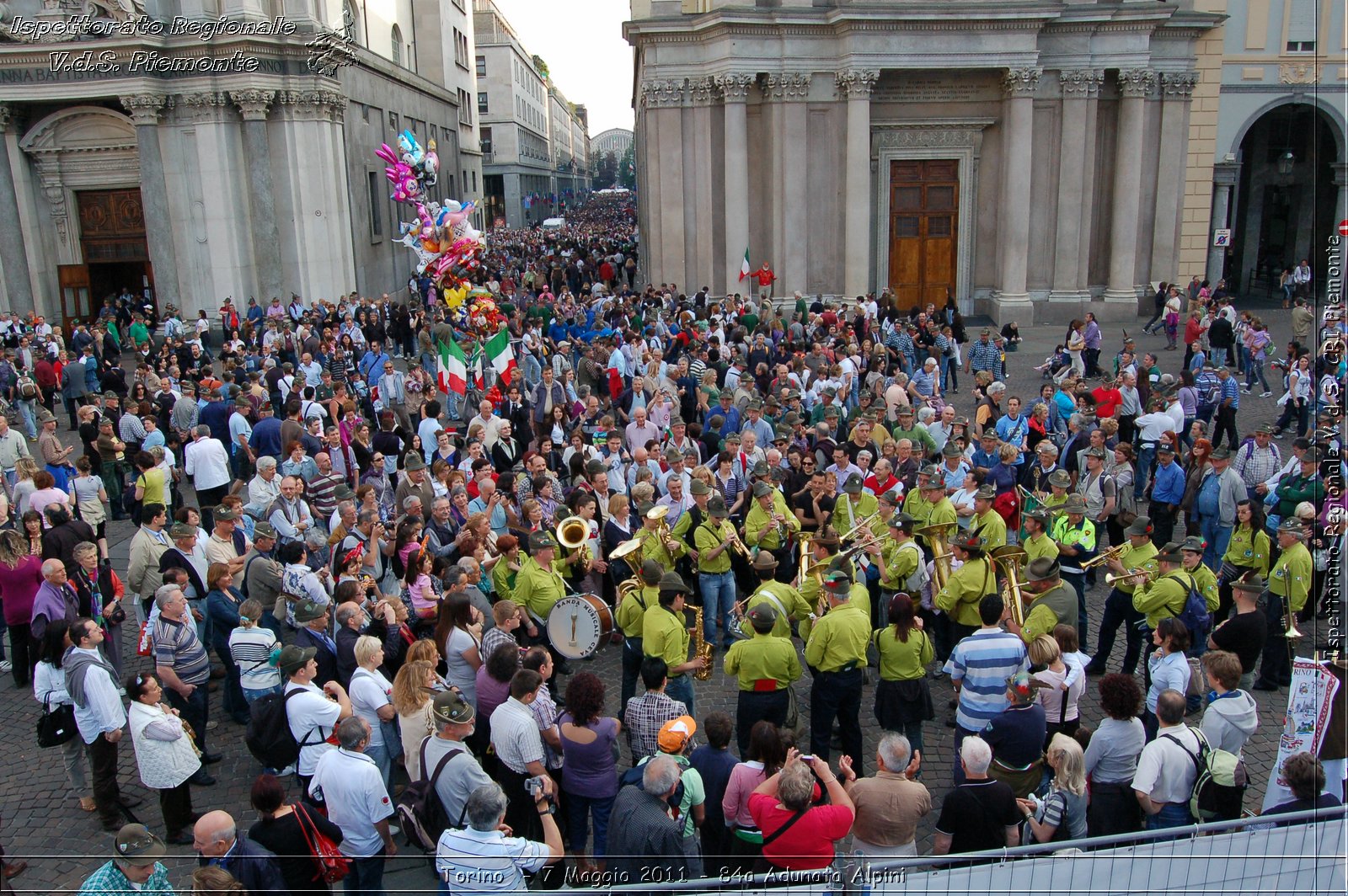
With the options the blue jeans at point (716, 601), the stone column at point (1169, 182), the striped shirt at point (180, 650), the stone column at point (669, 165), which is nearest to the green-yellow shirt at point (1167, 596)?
the blue jeans at point (716, 601)

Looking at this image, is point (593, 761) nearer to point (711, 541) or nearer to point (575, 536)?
point (711, 541)

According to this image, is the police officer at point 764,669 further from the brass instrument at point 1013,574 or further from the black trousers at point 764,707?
the brass instrument at point 1013,574

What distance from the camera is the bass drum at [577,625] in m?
8.30

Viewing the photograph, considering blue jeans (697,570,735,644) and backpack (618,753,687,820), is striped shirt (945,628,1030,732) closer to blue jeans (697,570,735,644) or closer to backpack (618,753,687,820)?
backpack (618,753,687,820)

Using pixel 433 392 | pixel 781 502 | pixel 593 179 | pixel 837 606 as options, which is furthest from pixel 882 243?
pixel 593 179

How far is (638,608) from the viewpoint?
314 inches

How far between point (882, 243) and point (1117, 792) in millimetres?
23923

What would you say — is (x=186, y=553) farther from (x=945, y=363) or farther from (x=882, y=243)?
(x=882, y=243)

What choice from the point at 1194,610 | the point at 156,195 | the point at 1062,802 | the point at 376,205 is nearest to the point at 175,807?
the point at 1062,802

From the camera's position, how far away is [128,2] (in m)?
24.1

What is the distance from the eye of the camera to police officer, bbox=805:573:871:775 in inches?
282

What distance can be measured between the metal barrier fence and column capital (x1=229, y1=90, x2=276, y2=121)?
25.8 m

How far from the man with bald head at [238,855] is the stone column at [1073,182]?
88.4ft

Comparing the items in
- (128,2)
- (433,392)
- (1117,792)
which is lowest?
(1117,792)
